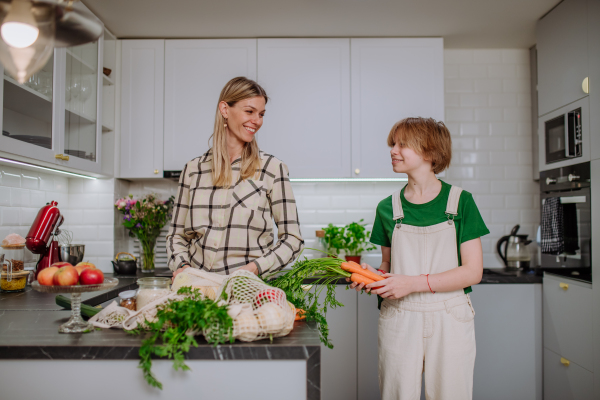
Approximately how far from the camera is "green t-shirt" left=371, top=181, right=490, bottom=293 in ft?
5.24

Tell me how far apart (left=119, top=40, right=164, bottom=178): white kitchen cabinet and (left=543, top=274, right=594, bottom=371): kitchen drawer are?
2.59 meters

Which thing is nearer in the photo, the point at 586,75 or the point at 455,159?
the point at 586,75

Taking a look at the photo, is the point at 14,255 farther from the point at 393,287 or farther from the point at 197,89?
the point at 393,287

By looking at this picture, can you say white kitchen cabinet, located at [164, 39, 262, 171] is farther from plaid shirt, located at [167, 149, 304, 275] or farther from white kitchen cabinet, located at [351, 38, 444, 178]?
plaid shirt, located at [167, 149, 304, 275]

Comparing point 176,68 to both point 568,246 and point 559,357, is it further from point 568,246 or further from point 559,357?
point 559,357

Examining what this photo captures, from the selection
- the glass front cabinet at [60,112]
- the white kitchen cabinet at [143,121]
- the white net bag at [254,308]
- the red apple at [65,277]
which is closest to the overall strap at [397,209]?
the white net bag at [254,308]

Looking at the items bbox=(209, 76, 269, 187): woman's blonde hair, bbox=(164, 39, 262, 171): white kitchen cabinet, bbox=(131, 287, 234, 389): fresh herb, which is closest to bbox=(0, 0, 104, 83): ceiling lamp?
bbox=(131, 287, 234, 389): fresh herb

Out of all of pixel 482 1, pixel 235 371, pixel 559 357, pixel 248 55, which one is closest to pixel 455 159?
pixel 482 1

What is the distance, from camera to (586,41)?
2348 millimetres

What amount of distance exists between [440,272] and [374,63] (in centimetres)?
186

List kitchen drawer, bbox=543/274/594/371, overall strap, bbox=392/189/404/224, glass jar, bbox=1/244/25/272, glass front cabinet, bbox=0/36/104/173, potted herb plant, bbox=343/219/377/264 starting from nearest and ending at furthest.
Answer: overall strap, bbox=392/189/404/224 → glass front cabinet, bbox=0/36/104/173 → glass jar, bbox=1/244/25/272 → kitchen drawer, bbox=543/274/594/371 → potted herb plant, bbox=343/219/377/264

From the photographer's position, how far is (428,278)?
1565 millimetres

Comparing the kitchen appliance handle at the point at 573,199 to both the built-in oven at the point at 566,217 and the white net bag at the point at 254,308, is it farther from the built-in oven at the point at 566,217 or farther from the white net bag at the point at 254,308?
the white net bag at the point at 254,308

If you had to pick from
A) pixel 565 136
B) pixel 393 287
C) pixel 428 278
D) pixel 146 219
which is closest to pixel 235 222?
pixel 393 287
